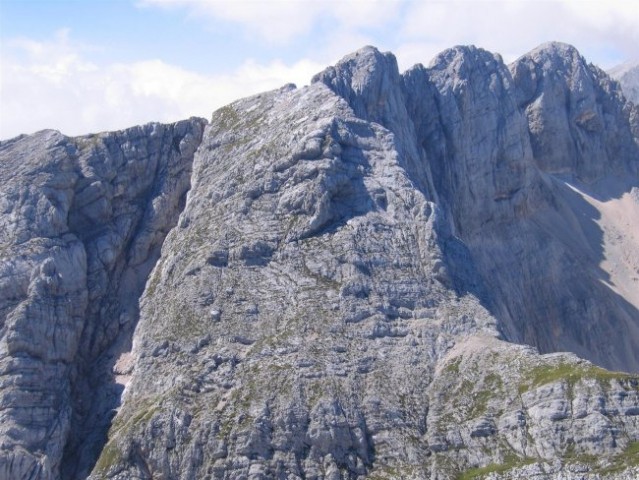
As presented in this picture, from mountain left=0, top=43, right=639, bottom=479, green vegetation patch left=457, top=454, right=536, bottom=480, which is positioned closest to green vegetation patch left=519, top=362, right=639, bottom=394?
mountain left=0, top=43, right=639, bottom=479

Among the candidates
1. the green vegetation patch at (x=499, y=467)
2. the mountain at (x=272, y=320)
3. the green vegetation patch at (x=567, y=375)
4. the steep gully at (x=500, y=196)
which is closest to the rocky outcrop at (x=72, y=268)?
the mountain at (x=272, y=320)

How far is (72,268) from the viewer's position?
115812mm

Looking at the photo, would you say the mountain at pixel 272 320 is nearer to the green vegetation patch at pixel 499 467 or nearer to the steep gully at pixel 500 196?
the green vegetation patch at pixel 499 467

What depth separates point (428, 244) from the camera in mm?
113062

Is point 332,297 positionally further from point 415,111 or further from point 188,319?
point 415,111

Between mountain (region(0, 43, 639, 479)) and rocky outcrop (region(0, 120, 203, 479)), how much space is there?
23 centimetres

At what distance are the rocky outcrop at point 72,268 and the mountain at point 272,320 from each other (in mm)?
233

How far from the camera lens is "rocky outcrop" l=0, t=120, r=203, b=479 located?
103125 mm

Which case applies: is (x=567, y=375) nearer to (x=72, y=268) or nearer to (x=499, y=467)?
(x=499, y=467)

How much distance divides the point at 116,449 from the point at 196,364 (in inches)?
442

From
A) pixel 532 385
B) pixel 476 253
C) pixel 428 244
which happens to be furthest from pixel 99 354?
pixel 476 253

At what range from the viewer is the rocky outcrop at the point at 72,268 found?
4060 inches

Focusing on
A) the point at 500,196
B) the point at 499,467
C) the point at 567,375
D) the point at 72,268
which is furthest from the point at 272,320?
the point at 500,196

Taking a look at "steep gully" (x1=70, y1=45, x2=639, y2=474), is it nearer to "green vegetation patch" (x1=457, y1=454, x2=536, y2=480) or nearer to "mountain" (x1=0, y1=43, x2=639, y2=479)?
"mountain" (x1=0, y1=43, x2=639, y2=479)
